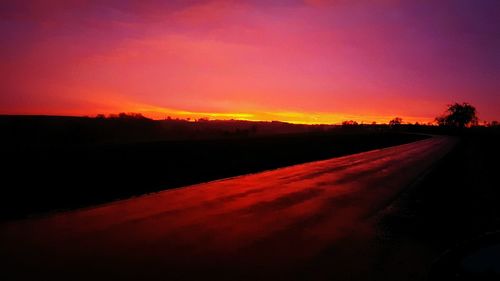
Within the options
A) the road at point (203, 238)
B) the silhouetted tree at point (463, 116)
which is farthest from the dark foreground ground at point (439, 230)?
the silhouetted tree at point (463, 116)

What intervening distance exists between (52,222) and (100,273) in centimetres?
411

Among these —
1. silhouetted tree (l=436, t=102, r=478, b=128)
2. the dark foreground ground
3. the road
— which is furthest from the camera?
silhouetted tree (l=436, t=102, r=478, b=128)

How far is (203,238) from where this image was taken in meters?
9.11

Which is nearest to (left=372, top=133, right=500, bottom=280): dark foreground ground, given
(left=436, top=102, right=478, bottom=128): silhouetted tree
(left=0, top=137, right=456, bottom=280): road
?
(left=0, top=137, right=456, bottom=280): road

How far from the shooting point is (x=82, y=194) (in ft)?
46.9

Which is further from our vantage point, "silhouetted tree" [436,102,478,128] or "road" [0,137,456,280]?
"silhouetted tree" [436,102,478,128]

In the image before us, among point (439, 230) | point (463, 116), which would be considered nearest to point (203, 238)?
point (439, 230)

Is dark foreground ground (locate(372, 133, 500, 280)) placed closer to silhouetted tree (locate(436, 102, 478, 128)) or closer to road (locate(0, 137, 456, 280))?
road (locate(0, 137, 456, 280))

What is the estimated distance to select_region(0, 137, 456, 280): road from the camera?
7070 mm

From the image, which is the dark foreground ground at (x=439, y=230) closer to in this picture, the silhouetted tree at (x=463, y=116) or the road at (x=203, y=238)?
the road at (x=203, y=238)

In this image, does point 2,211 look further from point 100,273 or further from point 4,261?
point 100,273

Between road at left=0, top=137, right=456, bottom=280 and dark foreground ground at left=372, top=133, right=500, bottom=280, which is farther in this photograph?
road at left=0, top=137, right=456, bottom=280

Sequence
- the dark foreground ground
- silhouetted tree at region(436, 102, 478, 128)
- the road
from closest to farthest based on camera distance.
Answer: the dark foreground ground < the road < silhouetted tree at region(436, 102, 478, 128)

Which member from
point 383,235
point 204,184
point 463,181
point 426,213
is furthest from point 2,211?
point 463,181
